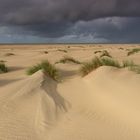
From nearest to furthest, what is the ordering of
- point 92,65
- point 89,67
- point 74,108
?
point 74,108 → point 89,67 → point 92,65

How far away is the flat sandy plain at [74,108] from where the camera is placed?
6.11m

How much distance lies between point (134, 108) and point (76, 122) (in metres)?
1.32

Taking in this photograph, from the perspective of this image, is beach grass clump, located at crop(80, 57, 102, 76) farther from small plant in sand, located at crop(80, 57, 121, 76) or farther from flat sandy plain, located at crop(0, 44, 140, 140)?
flat sandy plain, located at crop(0, 44, 140, 140)

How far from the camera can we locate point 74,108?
8.15 m

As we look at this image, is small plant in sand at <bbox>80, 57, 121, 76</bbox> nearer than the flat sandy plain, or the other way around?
the flat sandy plain

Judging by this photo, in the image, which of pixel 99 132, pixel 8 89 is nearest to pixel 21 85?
pixel 8 89

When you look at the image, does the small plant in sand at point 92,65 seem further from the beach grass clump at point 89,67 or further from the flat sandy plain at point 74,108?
the flat sandy plain at point 74,108

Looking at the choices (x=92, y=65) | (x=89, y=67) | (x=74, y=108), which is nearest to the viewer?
(x=74, y=108)

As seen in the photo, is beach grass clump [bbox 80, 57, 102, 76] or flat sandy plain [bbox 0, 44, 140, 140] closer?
flat sandy plain [bbox 0, 44, 140, 140]

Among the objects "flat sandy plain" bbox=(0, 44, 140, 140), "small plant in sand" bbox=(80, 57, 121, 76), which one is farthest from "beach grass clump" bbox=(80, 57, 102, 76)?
"flat sandy plain" bbox=(0, 44, 140, 140)

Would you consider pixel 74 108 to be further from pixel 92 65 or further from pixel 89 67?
pixel 92 65

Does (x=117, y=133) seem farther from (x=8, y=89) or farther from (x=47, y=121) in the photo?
(x=8, y=89)

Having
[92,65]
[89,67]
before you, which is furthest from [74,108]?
[92,65]

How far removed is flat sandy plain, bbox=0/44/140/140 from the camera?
6.11 m
